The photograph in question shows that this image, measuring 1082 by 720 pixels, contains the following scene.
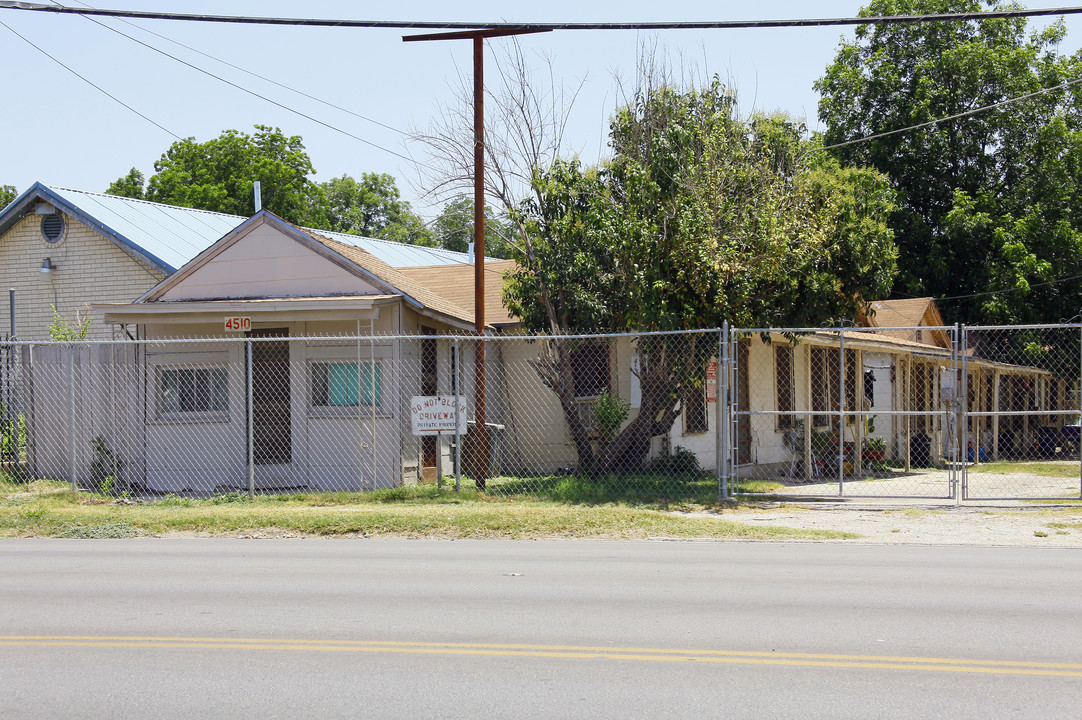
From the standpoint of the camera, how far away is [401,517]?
12.5 meters

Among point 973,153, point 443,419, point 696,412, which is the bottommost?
point 696,412

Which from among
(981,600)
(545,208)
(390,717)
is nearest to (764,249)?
(545,208)

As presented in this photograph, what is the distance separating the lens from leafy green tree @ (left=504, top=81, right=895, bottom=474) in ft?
49.3

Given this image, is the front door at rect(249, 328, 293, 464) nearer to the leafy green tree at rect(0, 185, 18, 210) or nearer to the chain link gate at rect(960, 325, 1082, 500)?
the chain link gate at rect(960, 325, 1082, 500)

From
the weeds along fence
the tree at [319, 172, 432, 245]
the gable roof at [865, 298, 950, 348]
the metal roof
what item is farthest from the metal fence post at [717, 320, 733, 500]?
the tree at [319, 172, 432, 245]

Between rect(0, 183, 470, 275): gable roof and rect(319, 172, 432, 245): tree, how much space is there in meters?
35.7

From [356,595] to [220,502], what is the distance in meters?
7.31

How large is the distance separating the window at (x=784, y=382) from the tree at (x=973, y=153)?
1266 centimetres

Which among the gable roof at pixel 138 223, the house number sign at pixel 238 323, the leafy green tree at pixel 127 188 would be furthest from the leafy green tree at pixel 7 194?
the house number sign at pixel 238 323

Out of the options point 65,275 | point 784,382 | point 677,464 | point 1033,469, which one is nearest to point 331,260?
point 677,464

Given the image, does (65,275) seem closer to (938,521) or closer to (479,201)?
(479,201)

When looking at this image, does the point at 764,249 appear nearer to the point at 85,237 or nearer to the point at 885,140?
the point at 85,237

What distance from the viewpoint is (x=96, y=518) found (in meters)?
12.9

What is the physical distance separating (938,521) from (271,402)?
34.8 feet
